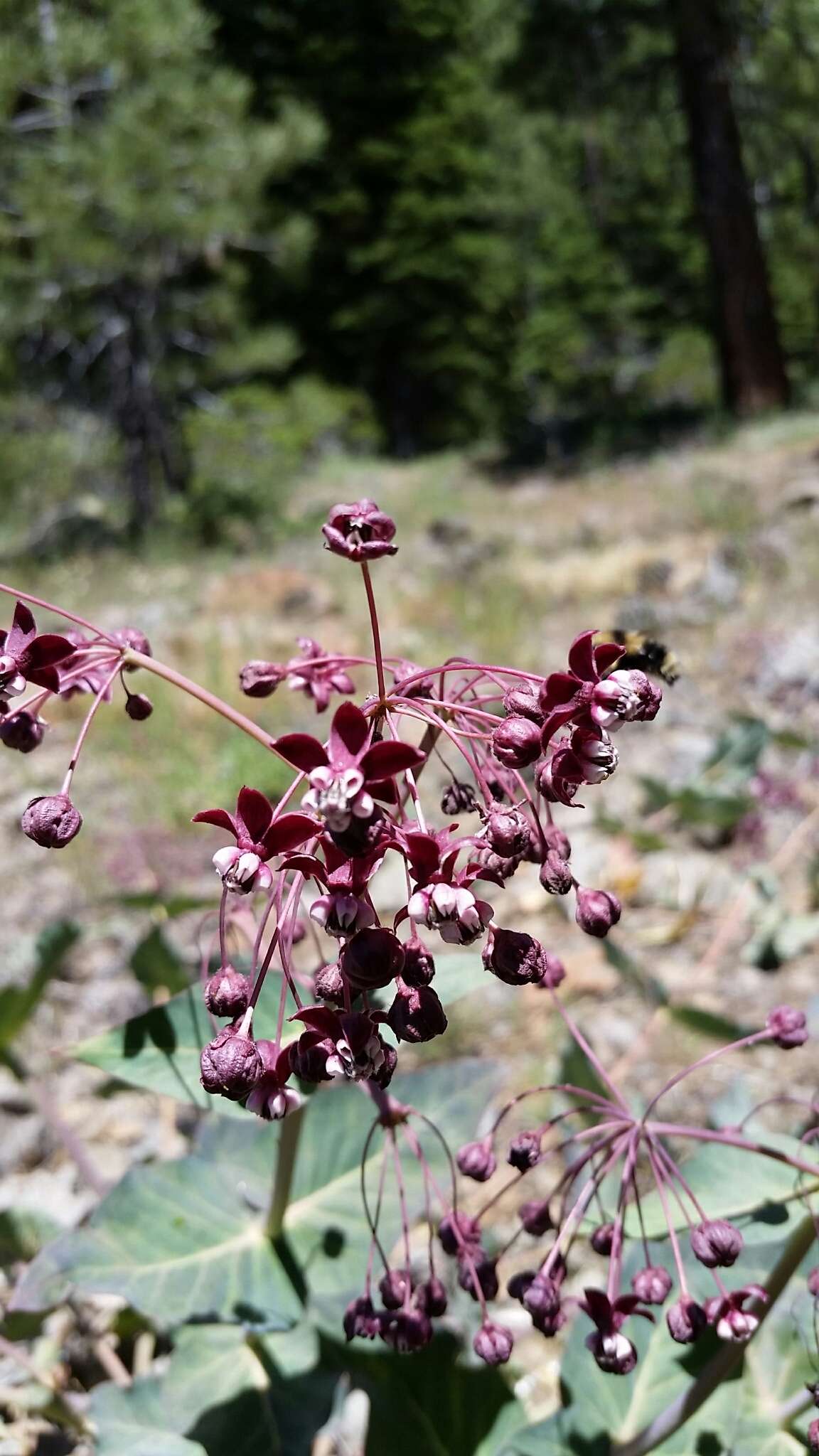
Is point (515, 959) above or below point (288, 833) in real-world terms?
below

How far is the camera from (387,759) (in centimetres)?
86

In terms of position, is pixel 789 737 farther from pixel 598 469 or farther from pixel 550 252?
pixel 550 252

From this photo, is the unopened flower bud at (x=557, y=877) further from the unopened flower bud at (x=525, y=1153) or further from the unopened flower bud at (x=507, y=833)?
the unopened flower bud at (x=525, y=1153)

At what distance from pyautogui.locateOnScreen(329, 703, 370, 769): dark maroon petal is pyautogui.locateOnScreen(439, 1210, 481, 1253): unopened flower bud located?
668 mm

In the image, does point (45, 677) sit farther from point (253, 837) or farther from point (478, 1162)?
point (478, 1162)

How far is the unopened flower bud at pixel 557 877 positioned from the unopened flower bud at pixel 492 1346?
578 mm

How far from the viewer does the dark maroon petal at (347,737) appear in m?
0.87

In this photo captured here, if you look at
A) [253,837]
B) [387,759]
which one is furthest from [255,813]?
[387,759]

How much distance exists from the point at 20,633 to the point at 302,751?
34cm

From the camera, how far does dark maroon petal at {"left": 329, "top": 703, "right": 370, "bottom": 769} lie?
0.87 metres

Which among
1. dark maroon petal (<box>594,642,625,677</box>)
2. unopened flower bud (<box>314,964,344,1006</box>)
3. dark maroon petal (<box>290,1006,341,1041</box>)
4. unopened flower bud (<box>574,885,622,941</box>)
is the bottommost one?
unopened flower bud (<box>574,885,622,941</box>)

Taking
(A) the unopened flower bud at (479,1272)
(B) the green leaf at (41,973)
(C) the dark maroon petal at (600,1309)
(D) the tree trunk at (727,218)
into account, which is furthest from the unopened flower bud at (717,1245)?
(D) the tree trunk at (727,218)

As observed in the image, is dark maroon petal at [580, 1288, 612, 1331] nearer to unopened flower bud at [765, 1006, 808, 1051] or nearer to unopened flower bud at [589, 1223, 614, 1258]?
unopened flower bud at [589, 1223, 614, 1258]

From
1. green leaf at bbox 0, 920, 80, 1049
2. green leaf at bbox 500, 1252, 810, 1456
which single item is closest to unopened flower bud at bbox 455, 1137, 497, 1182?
green leaf at bbox 500, 1252, 810, 1456
